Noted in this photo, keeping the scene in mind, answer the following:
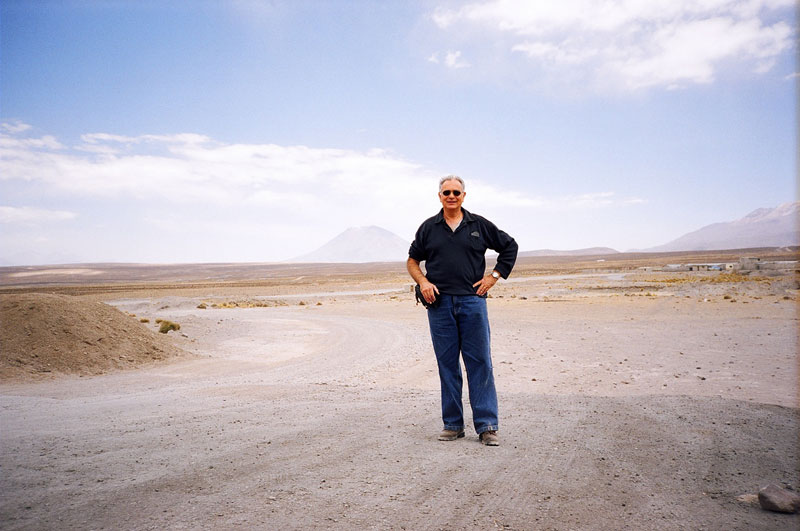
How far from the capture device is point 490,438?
180 inches

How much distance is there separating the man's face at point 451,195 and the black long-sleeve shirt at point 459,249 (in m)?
0.14

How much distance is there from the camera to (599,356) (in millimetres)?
11773

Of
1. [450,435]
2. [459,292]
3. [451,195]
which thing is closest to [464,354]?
[459,292]

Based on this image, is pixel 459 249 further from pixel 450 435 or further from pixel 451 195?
pixel 450 435

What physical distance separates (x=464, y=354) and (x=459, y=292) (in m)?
0.59

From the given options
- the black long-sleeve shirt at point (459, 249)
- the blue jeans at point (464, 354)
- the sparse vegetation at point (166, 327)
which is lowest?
the sparse vegetation at point (166, 327)

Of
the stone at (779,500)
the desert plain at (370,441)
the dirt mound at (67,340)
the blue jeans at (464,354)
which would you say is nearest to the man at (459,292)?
the blue jeans at (464,354)

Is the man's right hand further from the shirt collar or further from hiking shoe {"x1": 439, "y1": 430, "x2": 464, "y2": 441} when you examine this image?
hiking shoe {"x1": 439, "y1": 430, "x2": 464, "y2": 441}

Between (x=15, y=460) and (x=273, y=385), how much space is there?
14.1 ft

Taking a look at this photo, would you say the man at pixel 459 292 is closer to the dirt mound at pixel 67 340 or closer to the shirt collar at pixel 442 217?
the shirt collar at pixel 442 217

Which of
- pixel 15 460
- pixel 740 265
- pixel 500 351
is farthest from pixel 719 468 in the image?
pixel 740 265

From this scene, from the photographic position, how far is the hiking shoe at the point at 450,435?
4746 mm

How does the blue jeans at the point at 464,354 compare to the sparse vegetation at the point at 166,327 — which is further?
the sparse vegetation at the point at 166,327

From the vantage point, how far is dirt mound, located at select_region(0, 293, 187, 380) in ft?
34.4
